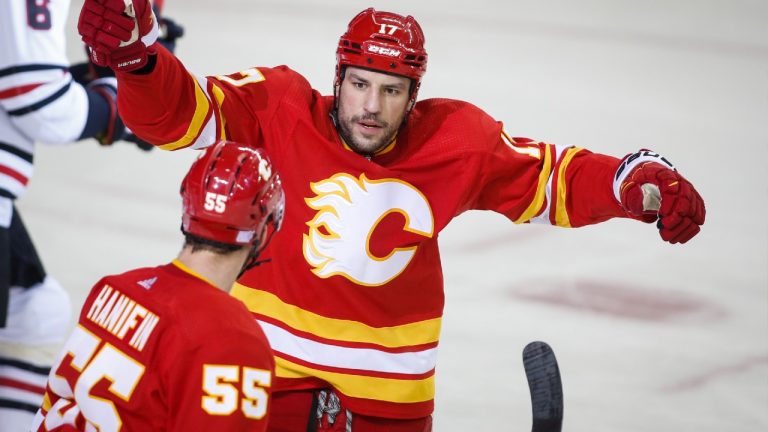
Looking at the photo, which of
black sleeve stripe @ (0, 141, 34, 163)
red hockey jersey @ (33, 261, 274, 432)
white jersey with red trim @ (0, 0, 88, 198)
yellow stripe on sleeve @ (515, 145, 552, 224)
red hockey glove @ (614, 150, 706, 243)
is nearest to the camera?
red hockey jersey @ (33, 261, 274, 432)

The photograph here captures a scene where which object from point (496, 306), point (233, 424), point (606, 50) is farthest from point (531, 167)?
point (606, 50)

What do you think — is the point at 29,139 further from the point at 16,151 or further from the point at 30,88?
the point at 30,88

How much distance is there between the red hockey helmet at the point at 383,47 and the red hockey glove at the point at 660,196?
57cm

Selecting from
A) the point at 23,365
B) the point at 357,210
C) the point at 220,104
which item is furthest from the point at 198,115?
the point at 23,365

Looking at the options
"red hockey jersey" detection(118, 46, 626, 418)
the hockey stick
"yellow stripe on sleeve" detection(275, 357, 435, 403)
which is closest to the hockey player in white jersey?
"red hockey jersey" detection(118, 46, 626, 418)

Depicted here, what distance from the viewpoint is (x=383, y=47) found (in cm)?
281

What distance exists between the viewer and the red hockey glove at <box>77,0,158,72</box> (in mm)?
2422

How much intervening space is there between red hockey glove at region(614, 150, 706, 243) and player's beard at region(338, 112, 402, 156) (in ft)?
1.90

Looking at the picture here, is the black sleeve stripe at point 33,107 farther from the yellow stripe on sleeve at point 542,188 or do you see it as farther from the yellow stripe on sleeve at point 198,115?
the yellow stripe on sleeve at point 542,188

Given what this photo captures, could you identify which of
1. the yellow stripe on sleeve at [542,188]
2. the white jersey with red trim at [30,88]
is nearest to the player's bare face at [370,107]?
the yellow stripe on sleeve at [542,188]

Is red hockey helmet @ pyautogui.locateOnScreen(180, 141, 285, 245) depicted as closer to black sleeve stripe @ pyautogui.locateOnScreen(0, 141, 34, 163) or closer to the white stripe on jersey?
the white stripe on jersey

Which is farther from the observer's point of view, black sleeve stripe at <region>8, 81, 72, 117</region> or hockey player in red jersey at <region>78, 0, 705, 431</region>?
black sleeve stripe at <region>8, 81, 72, 117</region>

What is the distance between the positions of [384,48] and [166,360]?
3.78 ft

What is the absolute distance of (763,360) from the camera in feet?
13.9
